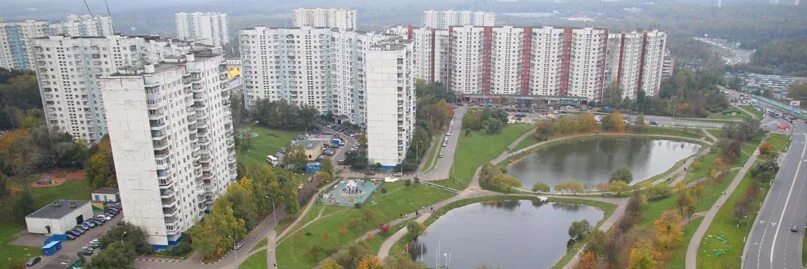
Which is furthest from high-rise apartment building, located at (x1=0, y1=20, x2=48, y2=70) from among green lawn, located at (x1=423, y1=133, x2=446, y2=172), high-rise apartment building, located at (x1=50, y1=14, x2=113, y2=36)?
green lawn, located at (x1=423, y1=133, x2=446, y2=172)

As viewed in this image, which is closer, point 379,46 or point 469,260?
point 469,260

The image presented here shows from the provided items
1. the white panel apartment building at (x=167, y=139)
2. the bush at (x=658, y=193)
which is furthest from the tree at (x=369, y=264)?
the bush at (x=658, y=193)

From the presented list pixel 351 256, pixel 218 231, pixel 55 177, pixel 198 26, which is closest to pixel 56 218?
pixel 218 231

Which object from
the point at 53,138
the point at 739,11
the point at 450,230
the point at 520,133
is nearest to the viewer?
the point at 450,230

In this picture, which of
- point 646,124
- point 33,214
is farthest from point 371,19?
point 33,214

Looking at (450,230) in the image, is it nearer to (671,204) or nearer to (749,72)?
(671,204)

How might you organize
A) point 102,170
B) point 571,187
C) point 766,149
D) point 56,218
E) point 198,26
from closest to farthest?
point 56,218
point 102,170
point 571,187
point 766,149
point 198,26

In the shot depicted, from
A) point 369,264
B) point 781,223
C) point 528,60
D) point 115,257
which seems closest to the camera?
point 369,264

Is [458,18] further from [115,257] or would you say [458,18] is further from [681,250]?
[115,257]
